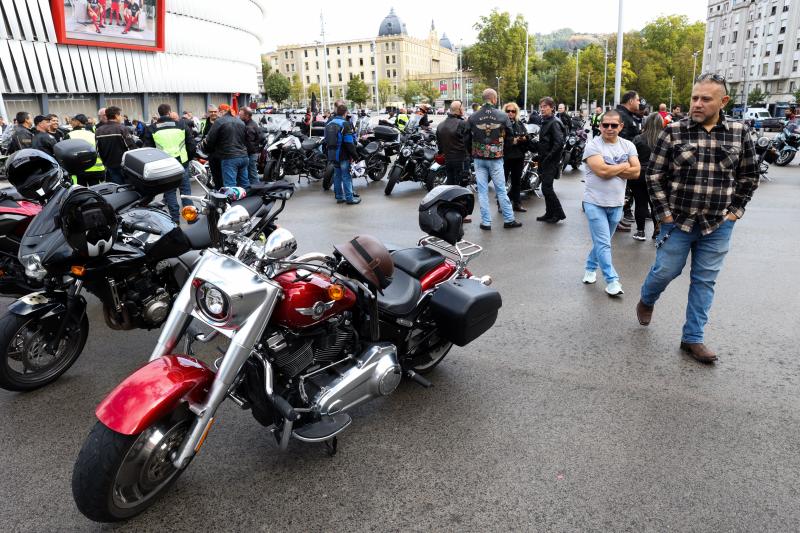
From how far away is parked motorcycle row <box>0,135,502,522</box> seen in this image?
243 centimetres

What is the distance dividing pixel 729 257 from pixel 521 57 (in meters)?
85.1

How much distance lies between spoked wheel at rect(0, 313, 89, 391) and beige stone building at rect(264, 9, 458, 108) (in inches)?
4913

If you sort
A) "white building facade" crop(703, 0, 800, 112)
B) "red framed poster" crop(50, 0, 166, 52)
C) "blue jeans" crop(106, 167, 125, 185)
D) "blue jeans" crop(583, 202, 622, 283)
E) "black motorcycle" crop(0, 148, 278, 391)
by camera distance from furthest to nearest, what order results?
"white building facade" crop(703, 0, 800, 112)
"red framed poster" crop(50, 0, 166, 52)
"blue jeans" crop(106, 167, 125, 185)
"blue jeans" crop(583, 202, 622, 283)
"black motorcycle" crop(0, 148, 278, 391)

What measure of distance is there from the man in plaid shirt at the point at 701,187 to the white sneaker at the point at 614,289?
126 centimetres

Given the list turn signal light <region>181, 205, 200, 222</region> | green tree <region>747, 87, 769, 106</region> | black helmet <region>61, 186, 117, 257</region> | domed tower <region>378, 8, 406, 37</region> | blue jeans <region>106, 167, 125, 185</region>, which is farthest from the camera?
domed tower <region>378, 8, 406, 37</region>

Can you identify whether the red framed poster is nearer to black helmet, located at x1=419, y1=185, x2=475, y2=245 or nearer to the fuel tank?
black helmet, located at x1=419, y1=185, x2=475, y2=245

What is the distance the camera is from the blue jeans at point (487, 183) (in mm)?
8008

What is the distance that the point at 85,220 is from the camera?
339cm

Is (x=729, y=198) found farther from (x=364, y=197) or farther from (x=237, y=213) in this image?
(x=364, y=197)

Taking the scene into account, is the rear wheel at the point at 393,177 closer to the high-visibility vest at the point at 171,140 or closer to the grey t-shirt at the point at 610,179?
the high-visibility vest at the point at 171,140

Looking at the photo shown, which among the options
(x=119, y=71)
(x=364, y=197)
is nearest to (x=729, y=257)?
(x=364, y=197)

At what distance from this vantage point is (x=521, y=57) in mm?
84750

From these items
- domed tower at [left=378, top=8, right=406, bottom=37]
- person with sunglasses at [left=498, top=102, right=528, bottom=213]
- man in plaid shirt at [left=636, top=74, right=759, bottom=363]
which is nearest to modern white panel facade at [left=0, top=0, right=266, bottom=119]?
person with sunglasses at [left=498, top=102, right=528, bottom=213]

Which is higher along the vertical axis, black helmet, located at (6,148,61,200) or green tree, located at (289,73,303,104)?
green tree, located at (289,73,303,104)
